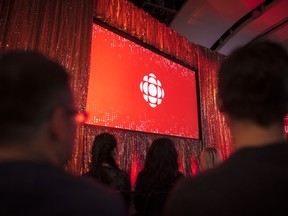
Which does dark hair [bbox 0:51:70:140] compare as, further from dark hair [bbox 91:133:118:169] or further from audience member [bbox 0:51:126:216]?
dark hair [bbox 91:133:118:169]

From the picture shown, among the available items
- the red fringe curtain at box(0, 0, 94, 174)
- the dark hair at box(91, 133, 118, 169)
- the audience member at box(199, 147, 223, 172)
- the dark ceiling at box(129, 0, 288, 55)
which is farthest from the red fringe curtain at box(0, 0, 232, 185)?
the dark ceiling at box(129, 0, 288, 55)

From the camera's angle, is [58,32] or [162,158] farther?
[58,32]

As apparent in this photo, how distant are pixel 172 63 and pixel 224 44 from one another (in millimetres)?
3192

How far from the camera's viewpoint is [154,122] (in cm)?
441

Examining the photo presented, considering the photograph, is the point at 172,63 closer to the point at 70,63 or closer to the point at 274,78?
the point at 70,63

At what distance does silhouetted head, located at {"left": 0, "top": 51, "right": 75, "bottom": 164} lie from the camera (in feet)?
1.97

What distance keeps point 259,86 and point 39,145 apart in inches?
23.3

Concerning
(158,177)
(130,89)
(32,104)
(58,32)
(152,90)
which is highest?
(58,32)

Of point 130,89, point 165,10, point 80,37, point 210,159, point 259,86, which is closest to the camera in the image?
point 259,86

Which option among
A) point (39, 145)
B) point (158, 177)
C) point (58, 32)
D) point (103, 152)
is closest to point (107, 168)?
point (103, 152)

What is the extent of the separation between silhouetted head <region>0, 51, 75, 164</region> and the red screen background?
2876mm

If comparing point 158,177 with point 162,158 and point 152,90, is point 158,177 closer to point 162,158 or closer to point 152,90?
point 162,158

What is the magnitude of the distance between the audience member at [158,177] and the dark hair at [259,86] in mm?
1426

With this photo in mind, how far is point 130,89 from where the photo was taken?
4066 mm
